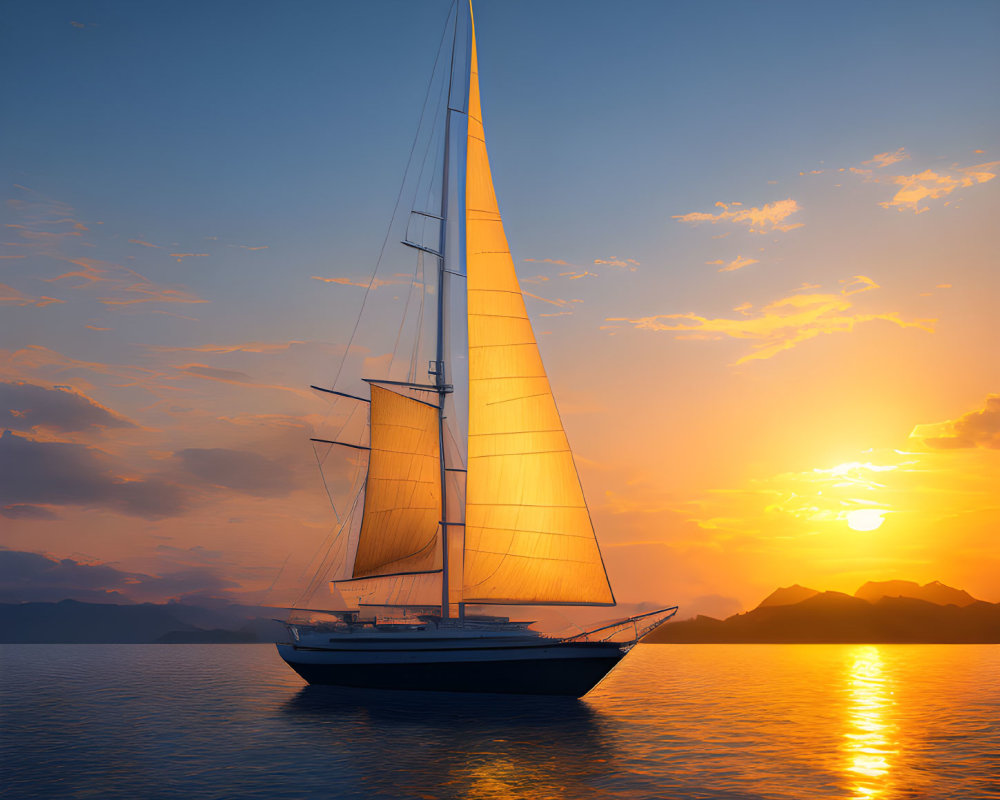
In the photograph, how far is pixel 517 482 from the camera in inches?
1746

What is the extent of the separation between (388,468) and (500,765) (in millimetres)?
27623

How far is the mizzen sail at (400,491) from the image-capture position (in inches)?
2076

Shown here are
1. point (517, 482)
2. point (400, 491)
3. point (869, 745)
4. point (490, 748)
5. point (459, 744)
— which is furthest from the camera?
point (400, 491)

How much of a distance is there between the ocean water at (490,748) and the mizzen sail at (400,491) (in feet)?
27.6

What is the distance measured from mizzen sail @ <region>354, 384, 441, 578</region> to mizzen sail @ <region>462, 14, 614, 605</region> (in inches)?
346

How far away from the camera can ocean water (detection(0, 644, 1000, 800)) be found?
26812 mm

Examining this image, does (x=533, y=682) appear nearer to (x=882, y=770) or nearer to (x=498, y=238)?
(x=882, y=770)

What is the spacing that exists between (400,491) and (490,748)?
77.6 ft

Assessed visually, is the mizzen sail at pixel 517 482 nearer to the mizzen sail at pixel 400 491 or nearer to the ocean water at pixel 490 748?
the ocean water at pixel 490 748

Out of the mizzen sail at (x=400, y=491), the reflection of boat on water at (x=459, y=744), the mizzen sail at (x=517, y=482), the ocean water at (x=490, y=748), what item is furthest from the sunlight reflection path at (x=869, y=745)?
the mizzen sail at (x=400, y=491)

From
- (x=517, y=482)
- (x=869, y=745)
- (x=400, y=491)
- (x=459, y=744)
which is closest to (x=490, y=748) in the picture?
(x=459, y=744)

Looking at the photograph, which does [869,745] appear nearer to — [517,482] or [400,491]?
[517,482]

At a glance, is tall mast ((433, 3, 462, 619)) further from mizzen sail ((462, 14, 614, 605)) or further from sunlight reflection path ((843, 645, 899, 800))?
sunlight reflection path ((843, 645, 899, 800))

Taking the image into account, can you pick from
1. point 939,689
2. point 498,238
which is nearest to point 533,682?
point 498,238
